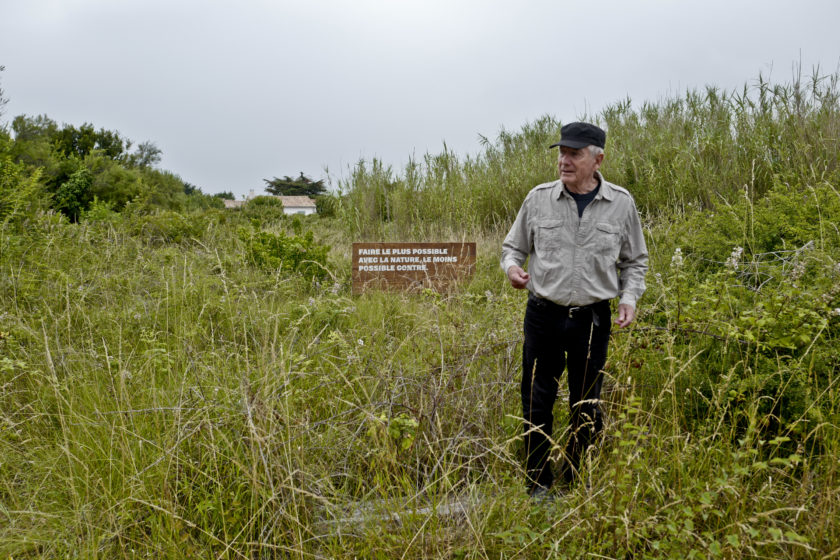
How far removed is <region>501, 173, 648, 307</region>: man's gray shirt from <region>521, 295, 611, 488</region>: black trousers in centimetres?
9

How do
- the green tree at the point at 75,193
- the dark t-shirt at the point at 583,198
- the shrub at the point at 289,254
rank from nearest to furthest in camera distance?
the dark t-shirt at the point at 583,198 → the shrub at the point at 289,254 → the green tree at the point at 75,193

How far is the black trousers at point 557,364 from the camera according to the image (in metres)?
2.51

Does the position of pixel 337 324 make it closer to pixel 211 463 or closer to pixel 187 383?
pixel 187 383

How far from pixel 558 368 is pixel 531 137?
37.2 ft

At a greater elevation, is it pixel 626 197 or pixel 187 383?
pixel 626 197

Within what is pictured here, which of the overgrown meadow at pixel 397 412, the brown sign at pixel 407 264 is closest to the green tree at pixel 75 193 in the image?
the overgrown meadow at pixel 397 412

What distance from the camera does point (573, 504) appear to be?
7.22 ft

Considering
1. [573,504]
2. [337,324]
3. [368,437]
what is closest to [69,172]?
[337,324]

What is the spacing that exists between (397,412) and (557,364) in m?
0.89

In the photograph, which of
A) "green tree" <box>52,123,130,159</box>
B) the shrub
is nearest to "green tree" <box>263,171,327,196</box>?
→ "green tree" <box>52,123,130,159</box>

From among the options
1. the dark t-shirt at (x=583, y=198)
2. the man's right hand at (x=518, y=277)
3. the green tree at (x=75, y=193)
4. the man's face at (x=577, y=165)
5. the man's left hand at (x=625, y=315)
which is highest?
the green tree at (x=75, y=193)

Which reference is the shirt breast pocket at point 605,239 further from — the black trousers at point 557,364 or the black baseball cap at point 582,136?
the black baseball cap at point 582,136

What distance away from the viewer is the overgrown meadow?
2.04 m

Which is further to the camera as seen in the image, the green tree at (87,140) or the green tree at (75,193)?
the green tree at (87,140)
